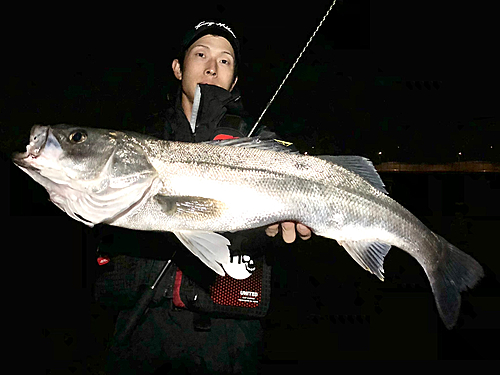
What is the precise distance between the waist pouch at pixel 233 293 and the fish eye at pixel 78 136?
4.22 feet

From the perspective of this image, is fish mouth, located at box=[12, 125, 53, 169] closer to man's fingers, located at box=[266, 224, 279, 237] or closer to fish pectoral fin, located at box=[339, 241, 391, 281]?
man's fingers, located at box=[266, 224, 279, 237]

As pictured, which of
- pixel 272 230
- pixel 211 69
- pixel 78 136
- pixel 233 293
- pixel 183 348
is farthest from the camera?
pixel 211 69

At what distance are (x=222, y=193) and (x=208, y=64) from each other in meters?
1.58

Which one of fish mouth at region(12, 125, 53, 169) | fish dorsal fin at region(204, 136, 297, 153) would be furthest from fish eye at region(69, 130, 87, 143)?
fish dorsal fin at region(204, 136, 297, 153)

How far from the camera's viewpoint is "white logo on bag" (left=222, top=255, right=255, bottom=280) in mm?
2859

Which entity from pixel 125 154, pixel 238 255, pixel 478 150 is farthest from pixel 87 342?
pixel 478 150

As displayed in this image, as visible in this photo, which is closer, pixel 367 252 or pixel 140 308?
pixel 367 252

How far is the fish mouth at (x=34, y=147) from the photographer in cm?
205

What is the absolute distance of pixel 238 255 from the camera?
2.88 m

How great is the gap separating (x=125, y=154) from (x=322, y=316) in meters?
4.76

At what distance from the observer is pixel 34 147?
6.84 feet

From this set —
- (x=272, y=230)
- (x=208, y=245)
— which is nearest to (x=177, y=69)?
(x=272, y=230)

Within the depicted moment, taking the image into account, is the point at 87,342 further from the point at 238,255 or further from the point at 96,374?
the point at 238,255

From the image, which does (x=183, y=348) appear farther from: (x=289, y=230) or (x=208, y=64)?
(x=208, y=64)
